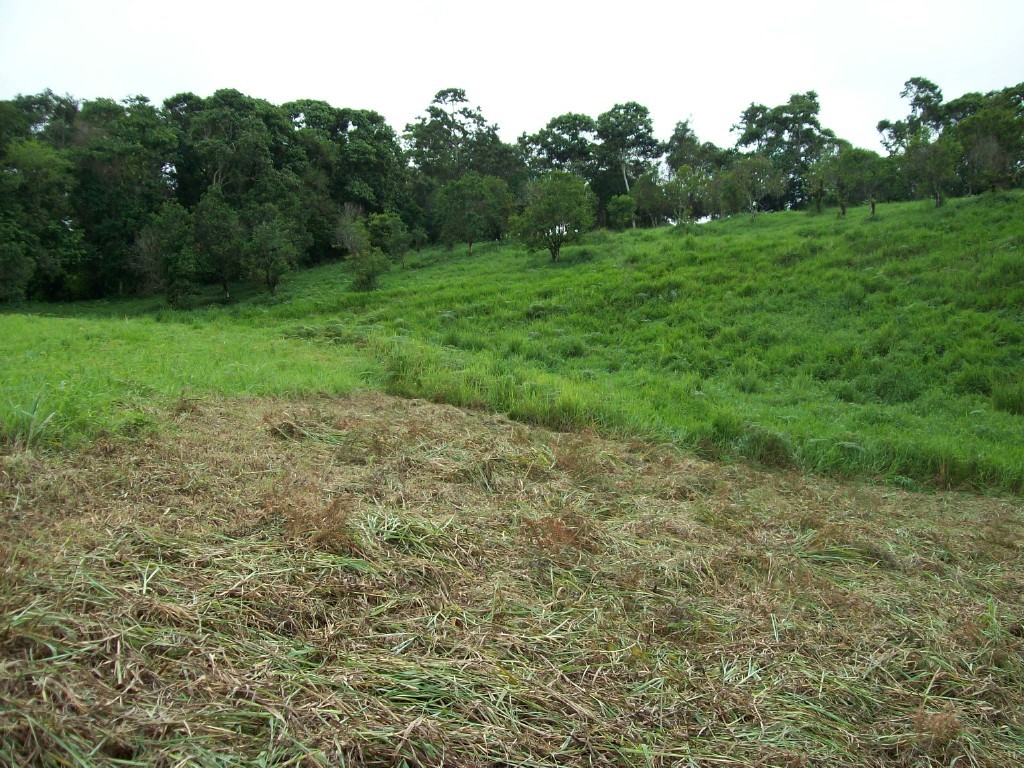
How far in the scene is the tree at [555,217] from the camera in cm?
2228

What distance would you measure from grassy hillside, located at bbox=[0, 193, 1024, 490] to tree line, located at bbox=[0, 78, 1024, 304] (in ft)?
7.74

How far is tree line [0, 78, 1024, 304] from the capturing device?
22234mm

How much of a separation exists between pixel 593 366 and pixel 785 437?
522 cm

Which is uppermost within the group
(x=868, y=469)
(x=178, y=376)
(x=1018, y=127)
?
(x=1018, y=127)

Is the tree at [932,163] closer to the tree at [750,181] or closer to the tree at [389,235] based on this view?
the tree at [750,181]

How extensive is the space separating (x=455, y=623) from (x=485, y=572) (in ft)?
1.63

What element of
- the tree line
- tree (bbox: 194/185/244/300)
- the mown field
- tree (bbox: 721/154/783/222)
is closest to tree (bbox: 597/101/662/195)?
the tree line

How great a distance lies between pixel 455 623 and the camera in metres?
2.53

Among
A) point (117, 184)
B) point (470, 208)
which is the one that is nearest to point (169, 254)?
point (117, 184)

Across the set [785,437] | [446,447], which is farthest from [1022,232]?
[446,447]

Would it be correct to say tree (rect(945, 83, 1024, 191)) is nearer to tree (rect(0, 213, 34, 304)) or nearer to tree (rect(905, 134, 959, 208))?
tree (rect(905, 134, 959, 208))

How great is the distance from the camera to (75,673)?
6.11 feet

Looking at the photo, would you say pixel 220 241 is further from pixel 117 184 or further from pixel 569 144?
pixel 569 144

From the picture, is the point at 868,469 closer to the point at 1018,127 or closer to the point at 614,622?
the point at 614,622
